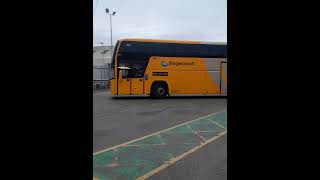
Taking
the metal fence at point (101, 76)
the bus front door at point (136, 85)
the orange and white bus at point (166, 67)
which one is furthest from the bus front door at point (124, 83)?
the metal fence at point (101, 76)

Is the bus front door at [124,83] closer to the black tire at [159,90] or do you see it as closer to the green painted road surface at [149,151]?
the black tire at [159,90]

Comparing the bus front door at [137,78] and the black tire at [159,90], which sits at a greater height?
the bus front door at [137,78]

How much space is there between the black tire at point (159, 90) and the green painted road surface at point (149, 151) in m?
9.41

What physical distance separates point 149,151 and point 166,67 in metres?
12.7

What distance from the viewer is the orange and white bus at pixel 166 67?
17609 millimetres

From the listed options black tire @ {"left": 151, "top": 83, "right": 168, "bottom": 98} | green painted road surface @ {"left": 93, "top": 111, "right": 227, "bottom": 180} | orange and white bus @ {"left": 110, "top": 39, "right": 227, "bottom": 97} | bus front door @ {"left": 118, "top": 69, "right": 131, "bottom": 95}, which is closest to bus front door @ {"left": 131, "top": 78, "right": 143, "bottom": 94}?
orange and white bus @ {"left": 110, "top": 39, "right": 227, "bottom": 97}

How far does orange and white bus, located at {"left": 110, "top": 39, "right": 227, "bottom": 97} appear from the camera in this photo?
57.8ft

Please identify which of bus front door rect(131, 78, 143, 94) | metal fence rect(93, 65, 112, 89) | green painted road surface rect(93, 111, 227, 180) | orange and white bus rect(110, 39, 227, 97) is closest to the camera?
green painted road surface rect(93, 111, 227, 180)

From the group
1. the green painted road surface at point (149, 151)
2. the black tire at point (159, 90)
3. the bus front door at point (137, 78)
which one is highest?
the bus front door at point (137, 78)

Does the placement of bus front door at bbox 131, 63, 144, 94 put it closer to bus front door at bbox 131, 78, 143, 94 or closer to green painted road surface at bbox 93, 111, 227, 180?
bus front door at bbox 131, 78, 143, 94
